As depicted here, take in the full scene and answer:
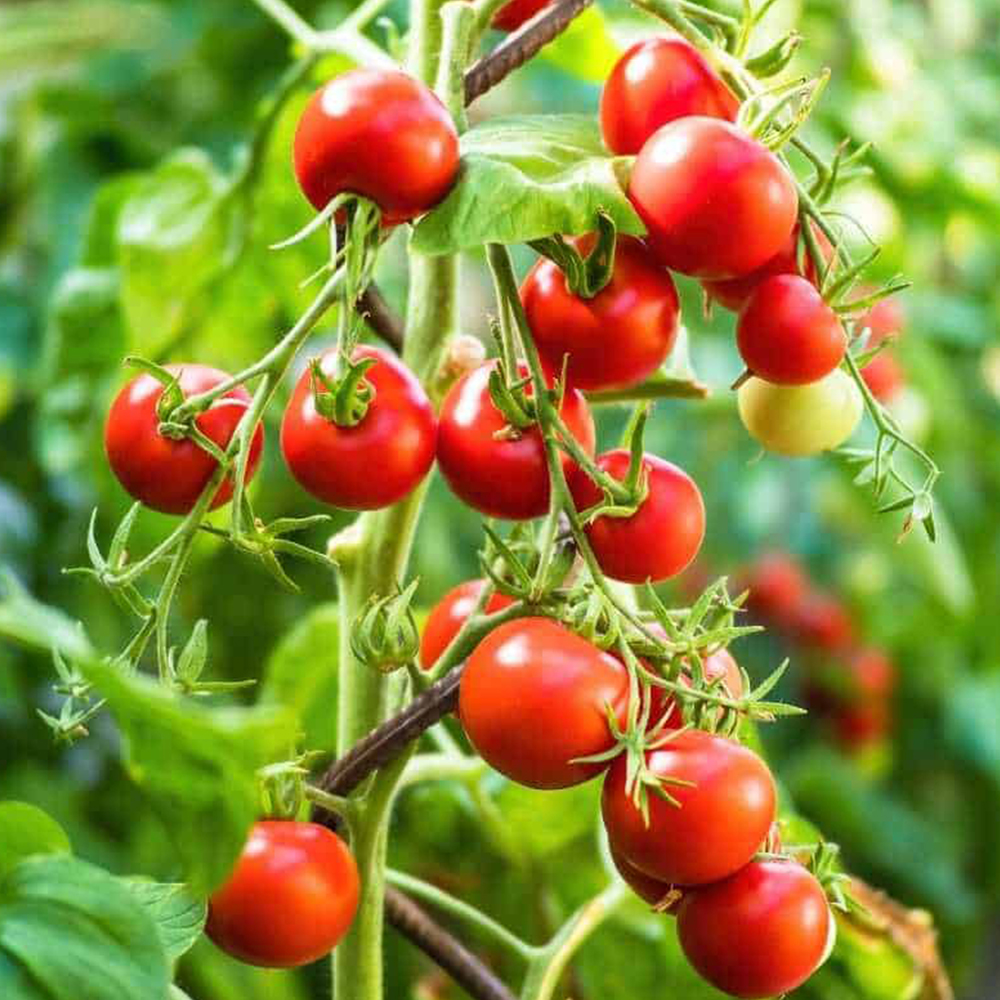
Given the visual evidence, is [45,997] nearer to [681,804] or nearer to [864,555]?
[681,804]

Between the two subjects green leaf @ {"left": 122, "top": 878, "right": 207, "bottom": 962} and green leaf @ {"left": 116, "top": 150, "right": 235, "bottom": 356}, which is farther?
green leaf @ {"left": 116, "top": 150, "right": 235, "bottom": 356}

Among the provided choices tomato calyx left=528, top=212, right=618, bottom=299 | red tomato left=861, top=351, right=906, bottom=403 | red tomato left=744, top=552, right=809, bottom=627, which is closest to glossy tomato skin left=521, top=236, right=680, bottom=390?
tomato calyx left=528, top=212, right=618, bottom=299

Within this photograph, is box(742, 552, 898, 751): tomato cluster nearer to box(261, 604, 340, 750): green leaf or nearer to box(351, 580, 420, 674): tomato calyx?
box(261, 604, 340, 750): green leaf

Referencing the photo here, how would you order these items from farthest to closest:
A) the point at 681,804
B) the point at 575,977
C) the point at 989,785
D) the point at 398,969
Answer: the point at 989,785, the point at 398,969, the point at 575,977, the point at 681,804

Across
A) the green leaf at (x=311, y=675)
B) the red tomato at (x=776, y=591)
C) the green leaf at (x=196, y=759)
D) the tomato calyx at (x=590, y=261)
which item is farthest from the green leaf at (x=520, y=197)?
the red tomato at (x=776, y=591)

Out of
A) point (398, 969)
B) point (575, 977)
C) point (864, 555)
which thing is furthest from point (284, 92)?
point (864, 555)

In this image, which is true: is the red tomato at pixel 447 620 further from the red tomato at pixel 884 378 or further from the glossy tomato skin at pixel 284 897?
the red tomato at pixel 884 378
